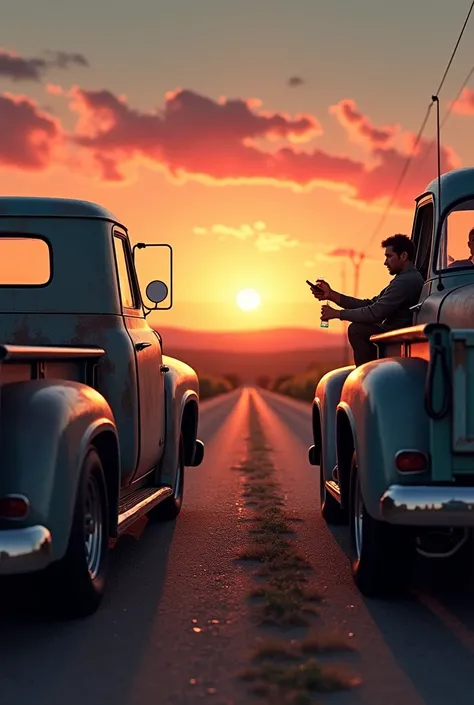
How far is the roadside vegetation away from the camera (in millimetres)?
4434

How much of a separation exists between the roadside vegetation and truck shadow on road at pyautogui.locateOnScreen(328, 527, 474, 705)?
0.32 metres

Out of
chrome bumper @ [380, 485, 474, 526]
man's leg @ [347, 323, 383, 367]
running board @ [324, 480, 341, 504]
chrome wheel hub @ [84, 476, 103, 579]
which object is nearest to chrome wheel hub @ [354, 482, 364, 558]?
running board @ [324, 480, 341, 504]

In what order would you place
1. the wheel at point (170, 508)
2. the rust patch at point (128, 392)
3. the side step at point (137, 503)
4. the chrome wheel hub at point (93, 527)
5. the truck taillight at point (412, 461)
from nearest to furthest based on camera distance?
the truck taillight at point (412, 461)
the chrome wheel hub at point (93, 527)
the side step at point (137, 503)
the rust patch at point (128, 392)
the wheel at point (170, 508)

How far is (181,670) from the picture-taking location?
185 inches

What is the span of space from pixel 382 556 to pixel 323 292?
2982mm

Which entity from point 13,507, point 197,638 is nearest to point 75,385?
point 13,507

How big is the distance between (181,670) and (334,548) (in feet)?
11.3

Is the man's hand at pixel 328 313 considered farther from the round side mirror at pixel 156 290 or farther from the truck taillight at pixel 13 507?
the truck taillight at pixel 13 507

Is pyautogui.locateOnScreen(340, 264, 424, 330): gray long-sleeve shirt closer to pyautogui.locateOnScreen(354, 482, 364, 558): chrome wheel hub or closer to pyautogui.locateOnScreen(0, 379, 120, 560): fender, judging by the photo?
pyautogui.locateOnScreen(354, 482, 364, 558): chrome wheel hub

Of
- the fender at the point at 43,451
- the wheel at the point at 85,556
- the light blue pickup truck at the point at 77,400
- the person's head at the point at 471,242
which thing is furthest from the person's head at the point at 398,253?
the fender at the point at 43,451

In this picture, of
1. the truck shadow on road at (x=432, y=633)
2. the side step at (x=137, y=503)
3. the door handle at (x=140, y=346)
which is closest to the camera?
the truck shadow on road at (x=432, y=633)

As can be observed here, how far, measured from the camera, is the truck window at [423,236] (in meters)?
8.05

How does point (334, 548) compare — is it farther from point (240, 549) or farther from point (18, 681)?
point (18, 681)

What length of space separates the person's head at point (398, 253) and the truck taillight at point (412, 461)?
9.20ft
